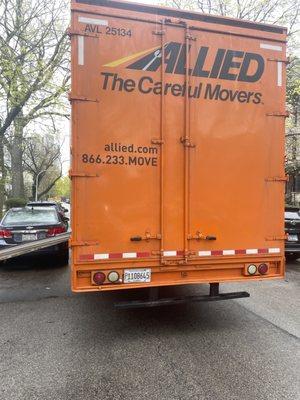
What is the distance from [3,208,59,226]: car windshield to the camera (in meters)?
10.5

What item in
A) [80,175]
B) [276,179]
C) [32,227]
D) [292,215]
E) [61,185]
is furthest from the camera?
[61,185]

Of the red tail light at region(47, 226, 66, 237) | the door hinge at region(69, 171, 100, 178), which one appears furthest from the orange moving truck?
the red tail light at region(47, 226, 66, 237)

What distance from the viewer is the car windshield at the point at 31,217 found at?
10508 millimetres

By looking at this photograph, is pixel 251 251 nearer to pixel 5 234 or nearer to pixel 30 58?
pixel 5 234

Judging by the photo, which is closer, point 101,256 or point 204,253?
point 101,256

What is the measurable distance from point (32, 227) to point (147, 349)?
6.22 m

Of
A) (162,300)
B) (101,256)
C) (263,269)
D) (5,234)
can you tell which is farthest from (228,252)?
(5,234)

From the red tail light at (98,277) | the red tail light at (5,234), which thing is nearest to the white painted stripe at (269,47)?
the red tail light at (98,277)

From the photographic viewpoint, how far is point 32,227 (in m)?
10.3

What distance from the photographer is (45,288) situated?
27.5ft

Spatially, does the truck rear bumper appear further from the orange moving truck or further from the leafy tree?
the leafy tree

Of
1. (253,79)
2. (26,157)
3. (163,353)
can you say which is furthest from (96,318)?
(26,157)

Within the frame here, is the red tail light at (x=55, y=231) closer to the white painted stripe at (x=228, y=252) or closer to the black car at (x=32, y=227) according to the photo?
the black car at (x=32, y=227)

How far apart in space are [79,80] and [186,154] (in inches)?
61.8
